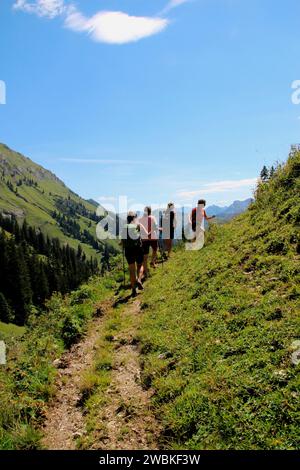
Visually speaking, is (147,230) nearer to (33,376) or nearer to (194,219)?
(194,219)

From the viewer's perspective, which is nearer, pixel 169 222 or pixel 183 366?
pixel 183 366

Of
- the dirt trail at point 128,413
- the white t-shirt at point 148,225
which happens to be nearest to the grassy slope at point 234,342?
the dirt trail at point 128,413

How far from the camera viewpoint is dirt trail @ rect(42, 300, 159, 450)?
23.1 feet

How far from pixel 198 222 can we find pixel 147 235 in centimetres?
414

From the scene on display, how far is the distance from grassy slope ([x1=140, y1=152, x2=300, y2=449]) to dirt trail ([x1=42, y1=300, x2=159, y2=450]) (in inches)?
13.5

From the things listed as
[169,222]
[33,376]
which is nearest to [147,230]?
[169,222]

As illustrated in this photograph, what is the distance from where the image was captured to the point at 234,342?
327 inches

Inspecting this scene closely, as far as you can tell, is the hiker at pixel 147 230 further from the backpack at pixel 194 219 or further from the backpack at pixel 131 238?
the backpack at pixel 194 219

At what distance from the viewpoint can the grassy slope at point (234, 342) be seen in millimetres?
6055

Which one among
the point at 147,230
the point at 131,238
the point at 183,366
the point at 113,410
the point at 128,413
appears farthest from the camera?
the point at 147,230

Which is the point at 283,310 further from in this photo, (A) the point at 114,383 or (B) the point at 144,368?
(A) the point at 114,383

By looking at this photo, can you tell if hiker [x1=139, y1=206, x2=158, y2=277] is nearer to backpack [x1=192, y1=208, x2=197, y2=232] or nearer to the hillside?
backpack [x1=192, y1=208, x2=197, y2=232]

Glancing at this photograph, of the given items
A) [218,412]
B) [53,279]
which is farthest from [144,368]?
[53,279]

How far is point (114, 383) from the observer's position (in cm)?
912
